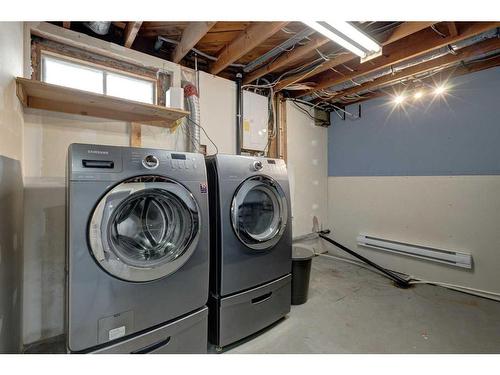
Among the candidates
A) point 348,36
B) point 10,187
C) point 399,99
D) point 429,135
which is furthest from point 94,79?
point 429,135

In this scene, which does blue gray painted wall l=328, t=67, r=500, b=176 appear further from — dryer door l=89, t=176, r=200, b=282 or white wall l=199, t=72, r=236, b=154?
dryer door l=89, t=176, r=200, b=282

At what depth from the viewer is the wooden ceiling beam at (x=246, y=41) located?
1662 millimetres

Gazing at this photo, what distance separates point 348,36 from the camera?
156cm

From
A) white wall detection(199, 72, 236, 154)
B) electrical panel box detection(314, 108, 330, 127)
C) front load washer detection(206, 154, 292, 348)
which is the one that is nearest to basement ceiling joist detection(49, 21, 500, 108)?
white wall detection(199, 72, 236, 154)

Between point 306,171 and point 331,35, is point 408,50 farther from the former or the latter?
point 306,171

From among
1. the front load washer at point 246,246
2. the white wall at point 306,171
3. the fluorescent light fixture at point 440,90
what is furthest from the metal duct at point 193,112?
the fluorescent light fixture at point 440,90

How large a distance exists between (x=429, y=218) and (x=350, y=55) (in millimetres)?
1955

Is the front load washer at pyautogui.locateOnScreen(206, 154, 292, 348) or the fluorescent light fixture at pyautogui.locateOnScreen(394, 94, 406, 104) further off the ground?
the fluorescent light fixture at pyautogui.locateOnScreen(394, 94, 406, 104)

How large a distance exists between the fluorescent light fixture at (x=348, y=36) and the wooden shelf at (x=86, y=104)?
1094 millimetres

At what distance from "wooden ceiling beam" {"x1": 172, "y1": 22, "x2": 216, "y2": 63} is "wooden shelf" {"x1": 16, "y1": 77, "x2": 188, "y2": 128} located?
21.8 inches

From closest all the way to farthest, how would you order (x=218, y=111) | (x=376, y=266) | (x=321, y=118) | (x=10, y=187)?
(x=10, y=187)
(x=218, y=111)
(x=376, y=266)
(x=321, y=118)

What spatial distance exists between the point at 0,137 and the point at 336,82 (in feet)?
8.79

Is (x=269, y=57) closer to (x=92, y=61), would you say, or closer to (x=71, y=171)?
(x=92, y=61)

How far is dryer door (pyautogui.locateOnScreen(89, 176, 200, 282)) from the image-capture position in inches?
42.4
